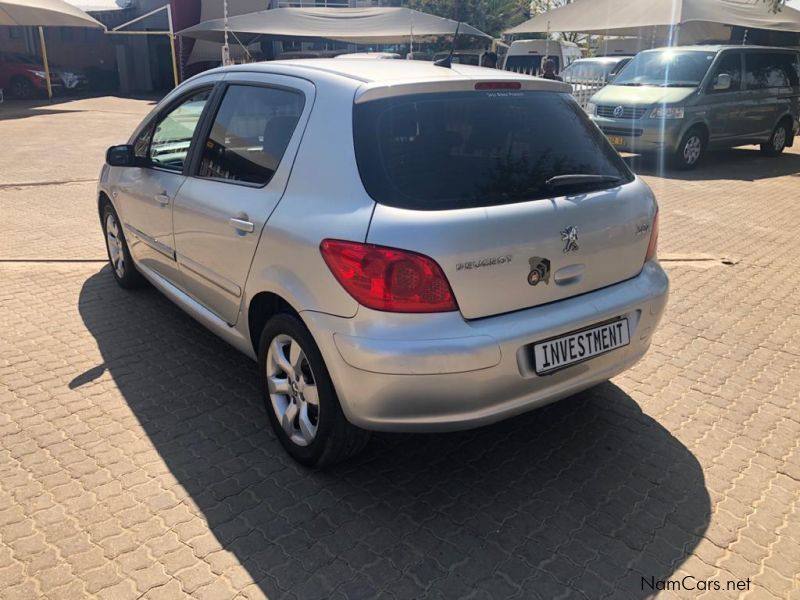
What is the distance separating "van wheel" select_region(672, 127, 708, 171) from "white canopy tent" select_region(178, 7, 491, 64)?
11.0 meters

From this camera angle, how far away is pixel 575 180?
3061mm

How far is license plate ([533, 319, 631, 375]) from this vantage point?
110 inches

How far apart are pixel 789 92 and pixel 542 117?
43.2 feet

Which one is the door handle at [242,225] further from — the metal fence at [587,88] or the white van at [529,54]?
the white van at [529,54]

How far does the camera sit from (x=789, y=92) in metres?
13.8

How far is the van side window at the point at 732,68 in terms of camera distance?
486 inches

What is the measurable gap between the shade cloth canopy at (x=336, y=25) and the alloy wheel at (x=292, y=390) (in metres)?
20.1

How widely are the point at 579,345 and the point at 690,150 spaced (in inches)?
418

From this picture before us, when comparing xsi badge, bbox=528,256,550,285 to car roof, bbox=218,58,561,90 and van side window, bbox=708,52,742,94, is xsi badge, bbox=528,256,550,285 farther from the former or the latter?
van side window, bbox=708,52,742,94

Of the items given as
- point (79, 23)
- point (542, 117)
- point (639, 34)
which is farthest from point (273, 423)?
point (79, 23)

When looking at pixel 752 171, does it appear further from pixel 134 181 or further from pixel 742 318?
pixel 134 181

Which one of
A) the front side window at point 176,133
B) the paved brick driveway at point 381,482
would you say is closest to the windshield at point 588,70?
the paved brick driveway at point 381,482

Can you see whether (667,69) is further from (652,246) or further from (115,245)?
(115,245)

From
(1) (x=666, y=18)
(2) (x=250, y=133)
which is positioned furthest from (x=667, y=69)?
(2) (x=250, y=133)
